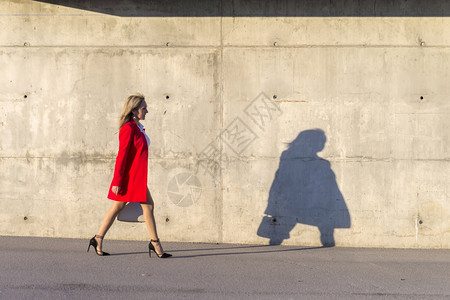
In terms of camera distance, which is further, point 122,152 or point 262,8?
point 262,8

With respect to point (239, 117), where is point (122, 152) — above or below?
below

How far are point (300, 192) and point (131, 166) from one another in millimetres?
2347

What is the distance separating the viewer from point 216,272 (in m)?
6.94

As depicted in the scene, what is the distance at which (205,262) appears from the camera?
7484mm

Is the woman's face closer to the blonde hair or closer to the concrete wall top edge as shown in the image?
the blonde hair

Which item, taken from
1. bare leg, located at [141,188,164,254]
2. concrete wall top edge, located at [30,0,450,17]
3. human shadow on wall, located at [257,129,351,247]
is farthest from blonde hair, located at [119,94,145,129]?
human shadow on wall, located at [257,129,351,247]

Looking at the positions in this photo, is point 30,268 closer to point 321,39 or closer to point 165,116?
point 165,116

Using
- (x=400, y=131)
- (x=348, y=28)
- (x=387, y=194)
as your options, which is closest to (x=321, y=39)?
(x=348, y=28)

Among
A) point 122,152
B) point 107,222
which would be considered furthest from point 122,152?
point 107,222

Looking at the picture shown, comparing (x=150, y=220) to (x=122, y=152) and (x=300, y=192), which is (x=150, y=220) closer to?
(x=122, y=152)

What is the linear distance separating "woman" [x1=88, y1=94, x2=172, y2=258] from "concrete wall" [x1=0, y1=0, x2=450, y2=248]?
1.24 meters

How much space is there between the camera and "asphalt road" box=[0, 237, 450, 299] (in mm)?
6047

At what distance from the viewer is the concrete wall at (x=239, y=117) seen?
8.74 meters

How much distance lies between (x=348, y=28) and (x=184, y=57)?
2147 mm
